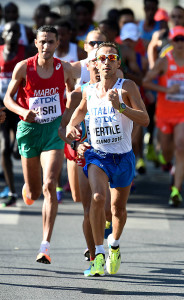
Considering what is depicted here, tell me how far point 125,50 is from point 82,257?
4.97 meters

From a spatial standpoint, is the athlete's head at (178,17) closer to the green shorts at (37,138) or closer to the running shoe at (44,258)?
the green shorts at (37,138)

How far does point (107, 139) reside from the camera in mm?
7867

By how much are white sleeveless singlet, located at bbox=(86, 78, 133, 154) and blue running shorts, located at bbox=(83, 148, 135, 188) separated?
0.16 feet

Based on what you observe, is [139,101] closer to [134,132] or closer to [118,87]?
[118,87]

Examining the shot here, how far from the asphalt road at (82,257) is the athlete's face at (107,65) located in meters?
1.77

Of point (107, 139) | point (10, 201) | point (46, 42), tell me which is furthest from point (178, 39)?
point (107, 139)

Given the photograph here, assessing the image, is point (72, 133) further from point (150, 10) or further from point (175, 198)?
point (150, 10)

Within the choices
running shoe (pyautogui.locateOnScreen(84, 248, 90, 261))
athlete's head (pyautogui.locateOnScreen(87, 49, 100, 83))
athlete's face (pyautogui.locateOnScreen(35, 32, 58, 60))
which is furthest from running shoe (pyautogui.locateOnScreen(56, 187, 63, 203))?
athlete's head (pyautogui.locateOnScreen(87, 49, 100, 83))

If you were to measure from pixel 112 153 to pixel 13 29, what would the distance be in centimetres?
472

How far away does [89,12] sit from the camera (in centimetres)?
1560

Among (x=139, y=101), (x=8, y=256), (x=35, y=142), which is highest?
(x=139, y=101)

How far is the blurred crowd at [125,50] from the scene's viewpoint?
39.8 feet

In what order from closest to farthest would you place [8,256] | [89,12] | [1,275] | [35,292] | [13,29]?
[35,292] → [1,275] → [8,256] → [13,29] → [89,12]

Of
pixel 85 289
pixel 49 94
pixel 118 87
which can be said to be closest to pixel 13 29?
pixel 49 94
